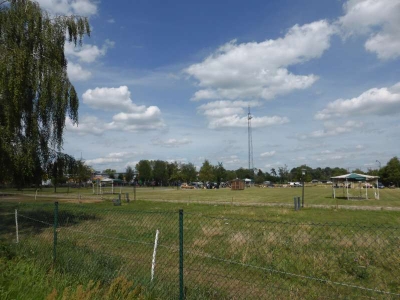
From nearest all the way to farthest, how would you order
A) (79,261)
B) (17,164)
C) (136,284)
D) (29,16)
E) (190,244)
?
(136,284), (79,261), (190,244), (17,164), (29,16)

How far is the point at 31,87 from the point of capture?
45.6 feet

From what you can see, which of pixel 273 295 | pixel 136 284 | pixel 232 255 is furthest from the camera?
pixel 232 255

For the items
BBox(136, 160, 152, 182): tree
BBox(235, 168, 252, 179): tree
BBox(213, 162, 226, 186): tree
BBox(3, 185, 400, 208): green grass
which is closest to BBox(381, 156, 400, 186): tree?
BBox(3, 185, 400, 208): green grass

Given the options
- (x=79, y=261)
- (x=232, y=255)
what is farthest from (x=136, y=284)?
(x=232, y=255)

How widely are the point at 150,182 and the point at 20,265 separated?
404 feet

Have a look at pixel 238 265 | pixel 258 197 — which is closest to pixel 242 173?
pixel 258 197

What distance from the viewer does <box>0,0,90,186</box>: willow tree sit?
12.8 metres

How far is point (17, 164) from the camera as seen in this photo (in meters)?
12.9

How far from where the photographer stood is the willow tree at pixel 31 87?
41.9ft

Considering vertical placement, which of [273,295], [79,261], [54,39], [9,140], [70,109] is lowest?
[273,295]

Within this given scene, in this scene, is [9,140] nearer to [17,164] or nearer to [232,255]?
[17,164]

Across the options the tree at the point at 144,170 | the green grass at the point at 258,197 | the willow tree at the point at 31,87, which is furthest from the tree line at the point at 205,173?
the willow tree at the point at 31,87

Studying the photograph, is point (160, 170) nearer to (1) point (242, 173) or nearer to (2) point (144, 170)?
(2) point (144, 170)

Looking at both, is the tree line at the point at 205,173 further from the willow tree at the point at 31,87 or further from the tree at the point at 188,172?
the willow tree at the point at 31,87
